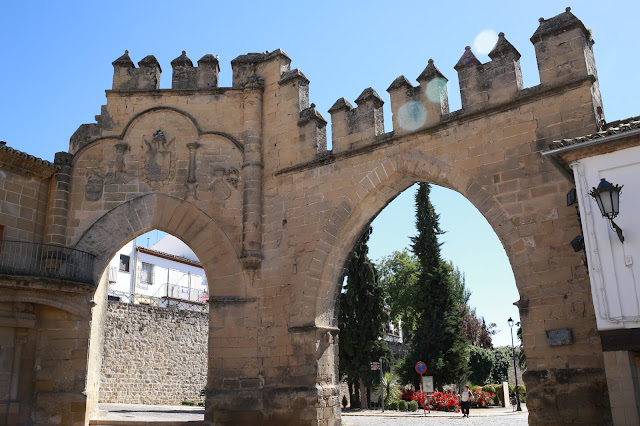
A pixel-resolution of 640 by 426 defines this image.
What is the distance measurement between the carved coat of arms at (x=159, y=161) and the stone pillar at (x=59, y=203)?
1538 mm

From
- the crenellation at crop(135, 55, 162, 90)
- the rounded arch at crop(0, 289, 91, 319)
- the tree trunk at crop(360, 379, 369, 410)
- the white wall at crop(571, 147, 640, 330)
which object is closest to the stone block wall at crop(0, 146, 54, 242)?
the rounded arch at crop(0, 289, 91, 319)

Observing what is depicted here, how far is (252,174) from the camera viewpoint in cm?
1095

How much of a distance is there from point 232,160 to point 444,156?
14.1ft

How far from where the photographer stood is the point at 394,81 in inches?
387

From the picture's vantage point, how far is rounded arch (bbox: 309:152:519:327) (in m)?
9.12

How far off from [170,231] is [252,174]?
6.33 feet

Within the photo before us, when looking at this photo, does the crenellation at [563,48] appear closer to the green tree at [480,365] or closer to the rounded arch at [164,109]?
the rounded arch at [164,109]

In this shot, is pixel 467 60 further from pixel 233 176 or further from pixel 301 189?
pixel 233 176

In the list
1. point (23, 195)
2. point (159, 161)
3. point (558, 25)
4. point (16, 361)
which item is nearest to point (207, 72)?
point (159, 161)

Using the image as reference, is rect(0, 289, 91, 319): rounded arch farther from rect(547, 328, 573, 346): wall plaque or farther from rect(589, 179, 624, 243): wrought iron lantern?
rect(589, 179, 624, 243): wrought iron lantern

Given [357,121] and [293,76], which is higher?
[293,76]

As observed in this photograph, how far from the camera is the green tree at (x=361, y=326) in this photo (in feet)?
64.3

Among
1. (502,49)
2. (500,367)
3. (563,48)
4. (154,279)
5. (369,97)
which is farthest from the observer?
(500,367)

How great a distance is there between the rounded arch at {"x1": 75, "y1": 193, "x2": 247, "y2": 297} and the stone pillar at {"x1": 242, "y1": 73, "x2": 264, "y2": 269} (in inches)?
13.1
